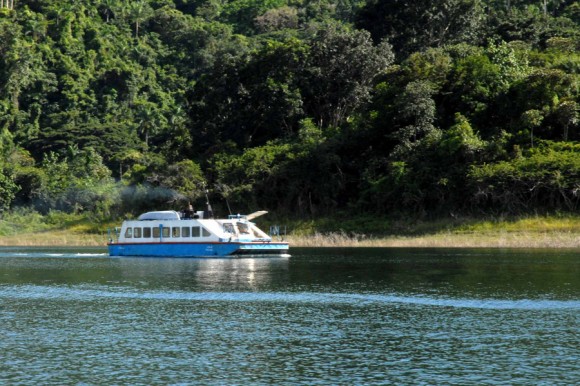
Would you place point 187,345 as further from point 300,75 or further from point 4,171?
point 4,171

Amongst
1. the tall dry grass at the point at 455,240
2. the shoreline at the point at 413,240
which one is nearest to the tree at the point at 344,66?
the tall dry grass at the point at 455,240

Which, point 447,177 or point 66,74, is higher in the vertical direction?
point 66,74

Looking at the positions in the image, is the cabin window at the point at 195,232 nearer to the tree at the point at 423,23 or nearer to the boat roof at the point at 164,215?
the boat roof at the point at 164,215

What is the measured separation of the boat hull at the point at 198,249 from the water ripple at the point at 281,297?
20922 millimetres

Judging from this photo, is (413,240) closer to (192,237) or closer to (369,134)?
(369,134)

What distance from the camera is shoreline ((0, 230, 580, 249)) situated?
271 feet

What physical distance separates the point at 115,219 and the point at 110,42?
87035 millimetres

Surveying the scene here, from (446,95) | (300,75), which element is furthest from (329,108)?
(446,95)

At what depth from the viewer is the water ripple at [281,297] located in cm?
4312

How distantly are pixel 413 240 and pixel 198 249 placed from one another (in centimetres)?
2467

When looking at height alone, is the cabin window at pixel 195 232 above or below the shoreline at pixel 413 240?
above

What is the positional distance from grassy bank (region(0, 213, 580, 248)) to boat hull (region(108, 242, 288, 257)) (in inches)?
753

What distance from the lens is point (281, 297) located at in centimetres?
4706

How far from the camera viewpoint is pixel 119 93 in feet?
567
